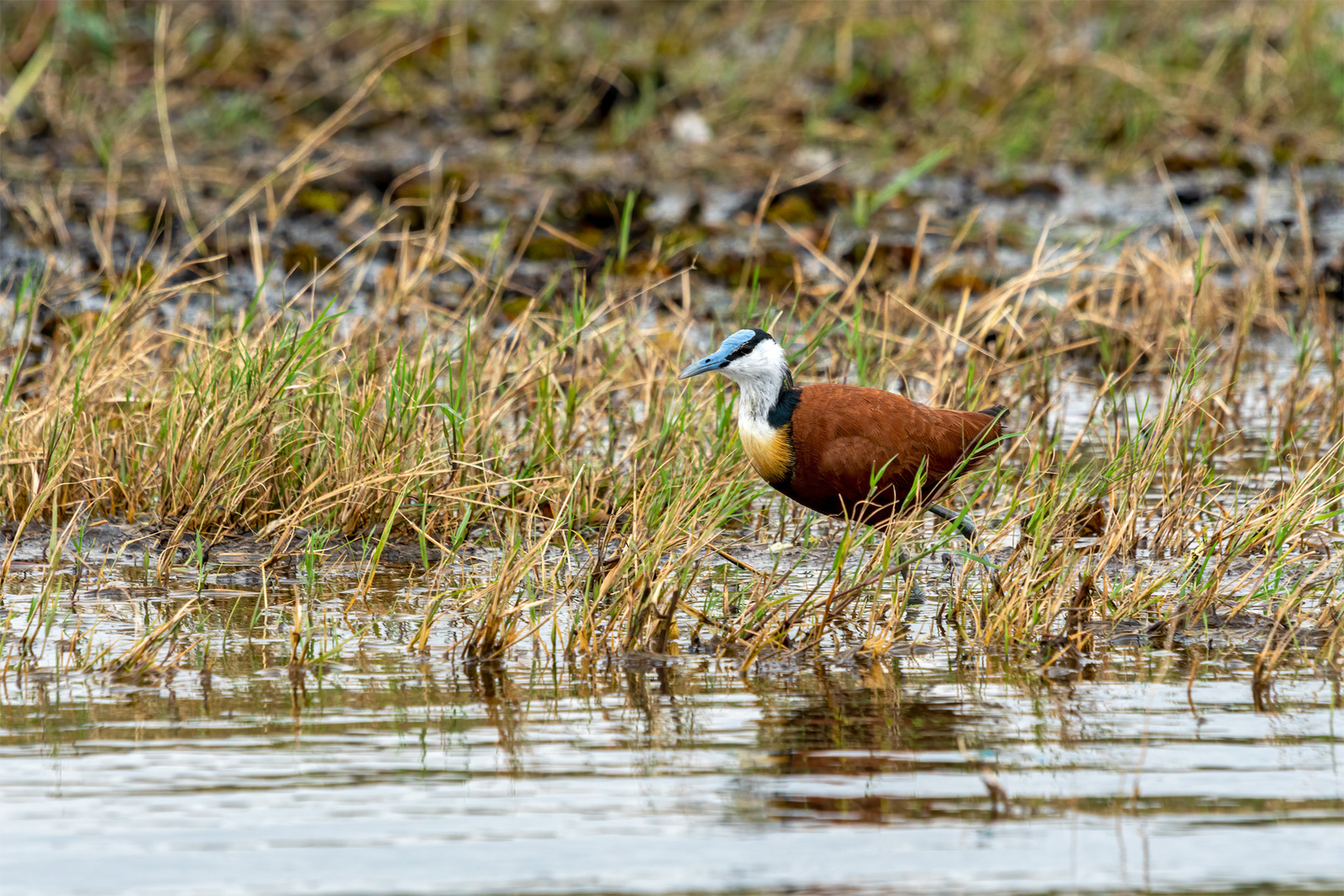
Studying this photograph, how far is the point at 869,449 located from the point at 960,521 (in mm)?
359

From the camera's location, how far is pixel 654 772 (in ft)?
12.9

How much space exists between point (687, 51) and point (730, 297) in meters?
5.04

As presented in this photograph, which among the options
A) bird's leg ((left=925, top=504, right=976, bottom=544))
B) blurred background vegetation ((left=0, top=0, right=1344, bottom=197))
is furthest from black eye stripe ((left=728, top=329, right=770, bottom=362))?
Result: blurred background vegetation ((left=0, top=0, right=1344, bottom=197))

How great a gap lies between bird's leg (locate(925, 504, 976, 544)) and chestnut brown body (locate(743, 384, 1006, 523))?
5.5 inches

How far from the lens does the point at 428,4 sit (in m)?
14.2

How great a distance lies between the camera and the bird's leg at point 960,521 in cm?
581

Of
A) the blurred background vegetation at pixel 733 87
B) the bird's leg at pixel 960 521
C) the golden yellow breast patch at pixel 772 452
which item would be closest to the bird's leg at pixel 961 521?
the bird's leg at pixel 960 521

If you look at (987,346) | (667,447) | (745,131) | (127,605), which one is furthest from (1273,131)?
(127,605)

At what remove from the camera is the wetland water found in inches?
133

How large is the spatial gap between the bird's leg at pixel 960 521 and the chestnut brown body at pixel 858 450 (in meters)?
0.14

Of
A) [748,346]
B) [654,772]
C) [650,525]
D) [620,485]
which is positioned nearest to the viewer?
[654,772]

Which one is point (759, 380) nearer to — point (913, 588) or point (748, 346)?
point (748, 346)

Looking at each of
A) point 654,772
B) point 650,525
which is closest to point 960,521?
point 650,525

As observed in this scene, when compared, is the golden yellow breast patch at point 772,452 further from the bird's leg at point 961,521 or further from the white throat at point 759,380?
the bird's leg at point 961,521
